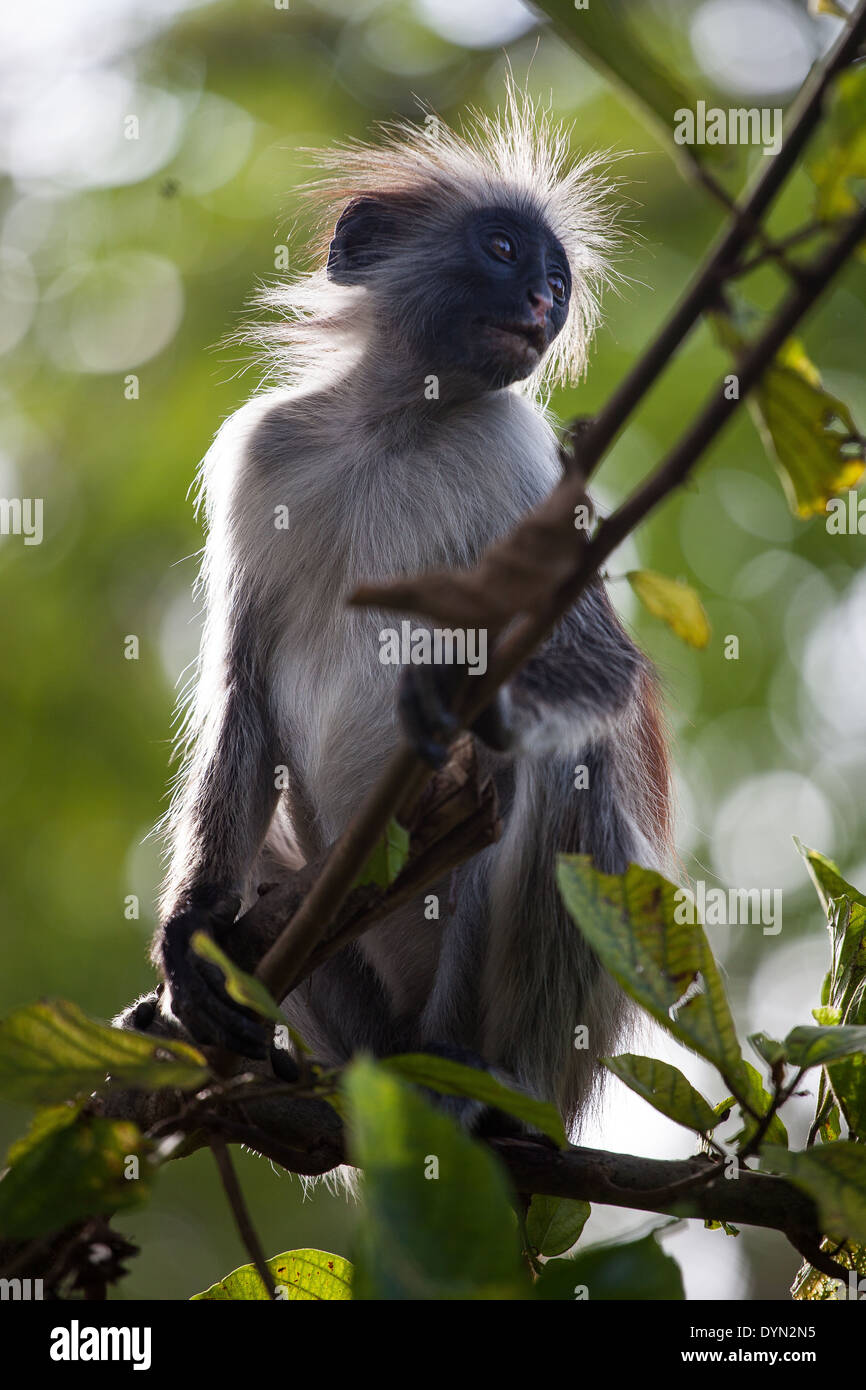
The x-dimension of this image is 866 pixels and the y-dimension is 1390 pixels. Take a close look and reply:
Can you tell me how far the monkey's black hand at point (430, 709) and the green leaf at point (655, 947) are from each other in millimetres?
270

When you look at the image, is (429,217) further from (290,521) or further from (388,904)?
(388,904)

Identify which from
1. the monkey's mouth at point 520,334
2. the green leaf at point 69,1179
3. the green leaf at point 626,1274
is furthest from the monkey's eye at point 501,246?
the green leaf at point 626,1274

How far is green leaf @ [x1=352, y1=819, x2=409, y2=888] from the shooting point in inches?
85.0

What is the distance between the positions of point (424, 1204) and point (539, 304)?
152 inches

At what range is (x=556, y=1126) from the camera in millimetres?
1886

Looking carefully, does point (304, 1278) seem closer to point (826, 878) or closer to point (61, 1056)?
point (61, 1056)

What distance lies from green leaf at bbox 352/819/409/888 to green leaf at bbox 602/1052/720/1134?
0.48 meters

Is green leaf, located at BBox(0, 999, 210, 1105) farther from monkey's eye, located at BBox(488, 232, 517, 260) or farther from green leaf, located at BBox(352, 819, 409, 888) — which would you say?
monkey's eye, located at BBox(488, 232, 517, 260)

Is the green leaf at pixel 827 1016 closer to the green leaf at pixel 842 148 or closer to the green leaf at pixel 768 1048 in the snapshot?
the green leaf at pixel 768 1048

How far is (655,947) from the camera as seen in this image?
1.96 meters

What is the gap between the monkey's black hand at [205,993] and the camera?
3.18 meters

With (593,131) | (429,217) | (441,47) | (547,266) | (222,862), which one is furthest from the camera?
(441,47)

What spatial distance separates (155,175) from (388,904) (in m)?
8.57
